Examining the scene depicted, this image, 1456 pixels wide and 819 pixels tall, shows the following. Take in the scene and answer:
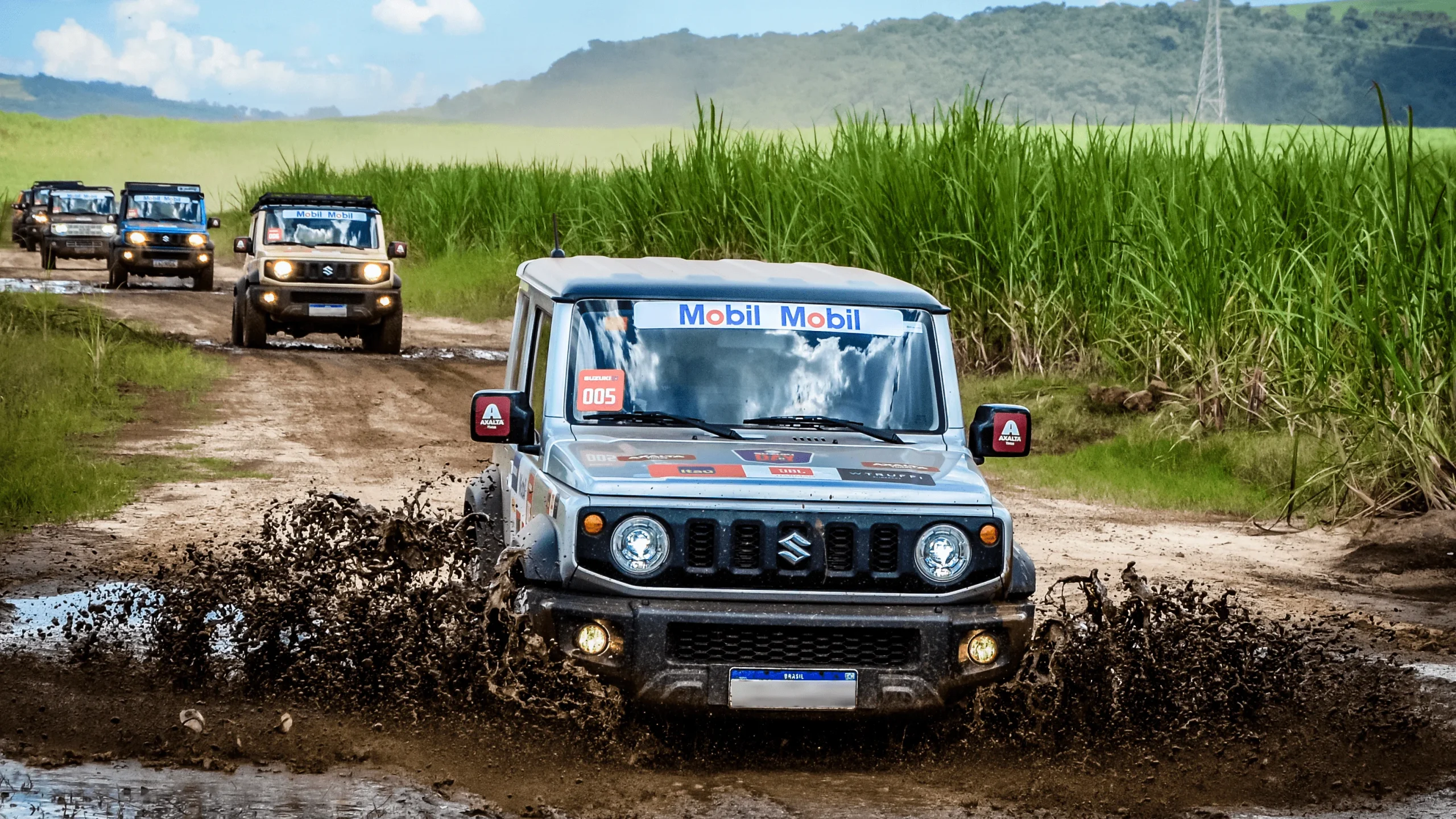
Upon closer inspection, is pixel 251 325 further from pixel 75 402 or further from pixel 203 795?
pixel 203 795

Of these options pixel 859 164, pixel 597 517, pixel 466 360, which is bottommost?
pixel 466 360

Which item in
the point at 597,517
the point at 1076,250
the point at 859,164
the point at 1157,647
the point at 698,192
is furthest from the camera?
the point at 698,192

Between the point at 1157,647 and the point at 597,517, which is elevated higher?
the point at 597,517

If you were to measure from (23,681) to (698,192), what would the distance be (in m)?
15.6

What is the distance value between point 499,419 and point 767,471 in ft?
3.70

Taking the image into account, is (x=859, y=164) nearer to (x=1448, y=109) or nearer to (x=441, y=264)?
(x=441, y=264)

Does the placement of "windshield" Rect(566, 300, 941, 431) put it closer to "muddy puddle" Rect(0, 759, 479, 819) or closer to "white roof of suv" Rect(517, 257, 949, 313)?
"white roof of suv" Rect(517, 257, 949, 313)

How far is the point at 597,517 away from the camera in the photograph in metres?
5.49

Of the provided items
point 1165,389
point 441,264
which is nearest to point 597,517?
point 1165,389

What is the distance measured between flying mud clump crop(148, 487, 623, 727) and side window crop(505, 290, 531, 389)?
2.16ft

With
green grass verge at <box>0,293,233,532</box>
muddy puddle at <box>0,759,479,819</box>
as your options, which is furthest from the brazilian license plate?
green grass verge at <box>0,293,233,532</box>

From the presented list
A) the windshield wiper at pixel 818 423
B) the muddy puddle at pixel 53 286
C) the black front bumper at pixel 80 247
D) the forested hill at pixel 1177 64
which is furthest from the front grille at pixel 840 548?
the forested hill at pixel 1177 64

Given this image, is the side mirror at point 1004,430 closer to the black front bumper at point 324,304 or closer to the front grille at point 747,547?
the front grille at point 747,547

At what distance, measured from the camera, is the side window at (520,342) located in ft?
24.2
